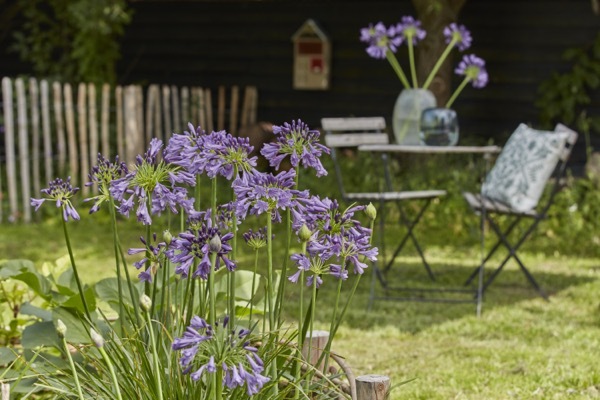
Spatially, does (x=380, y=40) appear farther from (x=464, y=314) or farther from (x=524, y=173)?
(x=464, y=314)

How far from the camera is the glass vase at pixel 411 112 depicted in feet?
19.2

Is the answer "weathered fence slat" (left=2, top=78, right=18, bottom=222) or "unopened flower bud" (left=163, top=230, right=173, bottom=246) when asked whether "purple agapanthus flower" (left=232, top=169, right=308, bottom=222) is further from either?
"weathered fence slat" (left=2, top=78, right=18, bottom=222)

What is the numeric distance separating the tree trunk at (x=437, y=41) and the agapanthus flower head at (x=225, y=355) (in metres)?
7.60

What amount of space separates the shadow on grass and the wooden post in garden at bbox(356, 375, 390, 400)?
2.70 metres

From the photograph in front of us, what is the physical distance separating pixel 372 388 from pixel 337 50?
907 cm

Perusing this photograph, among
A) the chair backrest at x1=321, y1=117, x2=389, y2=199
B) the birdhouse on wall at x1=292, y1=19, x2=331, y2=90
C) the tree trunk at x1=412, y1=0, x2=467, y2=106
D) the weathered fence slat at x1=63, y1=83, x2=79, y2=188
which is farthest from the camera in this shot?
the birdhouse on wall at x1=292, y1=19, x2=331, y2=90

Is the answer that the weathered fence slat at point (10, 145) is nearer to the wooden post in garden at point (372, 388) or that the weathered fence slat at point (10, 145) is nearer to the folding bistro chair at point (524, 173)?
the folding bistro chair at point (524, 173)

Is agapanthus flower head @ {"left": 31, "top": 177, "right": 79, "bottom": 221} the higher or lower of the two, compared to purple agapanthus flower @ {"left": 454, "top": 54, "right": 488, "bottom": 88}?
lower

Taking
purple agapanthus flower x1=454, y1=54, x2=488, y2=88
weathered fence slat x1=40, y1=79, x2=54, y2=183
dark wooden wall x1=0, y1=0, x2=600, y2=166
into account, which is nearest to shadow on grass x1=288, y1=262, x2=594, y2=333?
purple agapanthus flower x1=454, y1=54, x2=488, y2=88

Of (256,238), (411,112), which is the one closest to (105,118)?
(411,112)

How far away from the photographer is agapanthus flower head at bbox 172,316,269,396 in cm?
178

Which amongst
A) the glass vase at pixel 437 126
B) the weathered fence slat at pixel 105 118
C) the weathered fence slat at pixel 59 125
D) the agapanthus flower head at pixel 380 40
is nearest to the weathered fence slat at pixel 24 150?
the weathered fence slat at pixel 59 125

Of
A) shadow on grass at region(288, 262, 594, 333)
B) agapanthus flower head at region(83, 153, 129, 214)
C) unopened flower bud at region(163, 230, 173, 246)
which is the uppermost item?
agapanthus flower head at region(83, 153, 129, 214)

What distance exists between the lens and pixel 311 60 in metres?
11.0
